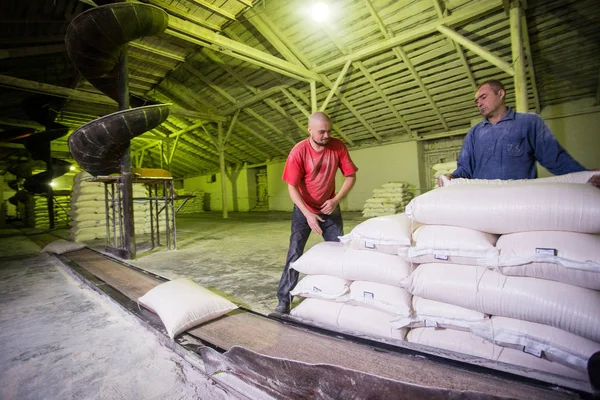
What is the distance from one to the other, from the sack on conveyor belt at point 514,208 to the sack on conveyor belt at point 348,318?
27.9 inches

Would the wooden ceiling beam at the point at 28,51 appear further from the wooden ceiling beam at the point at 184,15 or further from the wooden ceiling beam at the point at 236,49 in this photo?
the wooden ceiling beam at the point at 236,49

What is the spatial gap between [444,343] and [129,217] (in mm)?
4867

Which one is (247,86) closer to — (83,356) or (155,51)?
(155,51)

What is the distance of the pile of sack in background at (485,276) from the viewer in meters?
1.29

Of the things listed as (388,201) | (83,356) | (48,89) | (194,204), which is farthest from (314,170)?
(194,204)

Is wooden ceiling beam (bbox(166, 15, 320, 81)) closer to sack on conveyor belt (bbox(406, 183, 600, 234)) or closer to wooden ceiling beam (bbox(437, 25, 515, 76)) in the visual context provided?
wooden ceiling beam (bbox(437, 25, 515, 76))

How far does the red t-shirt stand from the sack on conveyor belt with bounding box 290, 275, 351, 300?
24.7 inches

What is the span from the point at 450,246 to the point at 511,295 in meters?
0.35

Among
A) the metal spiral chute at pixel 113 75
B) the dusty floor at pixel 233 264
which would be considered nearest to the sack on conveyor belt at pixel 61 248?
the dusty floor at pixel 233 264

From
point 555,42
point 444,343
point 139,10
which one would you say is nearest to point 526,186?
point 444,343

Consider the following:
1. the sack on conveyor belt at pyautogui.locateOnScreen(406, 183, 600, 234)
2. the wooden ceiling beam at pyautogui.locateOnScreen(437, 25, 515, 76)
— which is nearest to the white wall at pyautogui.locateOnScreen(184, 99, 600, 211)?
the wooden ceiling beam at pyautogui.locateOnScreen(437, 25, 515, 76)

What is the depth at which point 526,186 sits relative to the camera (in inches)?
59.4

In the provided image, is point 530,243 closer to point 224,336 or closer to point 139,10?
point 224,336

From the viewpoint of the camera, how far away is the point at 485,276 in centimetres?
150
